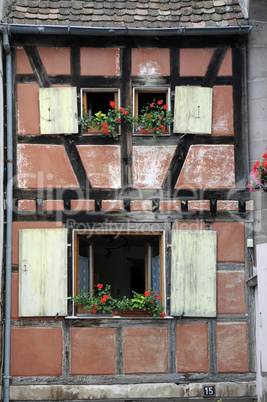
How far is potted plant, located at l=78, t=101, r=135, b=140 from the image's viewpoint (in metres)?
9.04

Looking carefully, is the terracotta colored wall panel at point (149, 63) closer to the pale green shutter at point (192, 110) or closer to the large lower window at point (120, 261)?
the pale green shutter at point (192, 110)

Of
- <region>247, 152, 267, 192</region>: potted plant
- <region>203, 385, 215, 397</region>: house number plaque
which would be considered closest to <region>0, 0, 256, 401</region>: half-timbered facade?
<region>203, 385, 215, 397</region>: house number plaque

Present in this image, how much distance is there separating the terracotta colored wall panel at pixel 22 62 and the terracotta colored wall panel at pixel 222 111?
8.06 ft

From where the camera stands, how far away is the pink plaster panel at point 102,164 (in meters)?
9.11

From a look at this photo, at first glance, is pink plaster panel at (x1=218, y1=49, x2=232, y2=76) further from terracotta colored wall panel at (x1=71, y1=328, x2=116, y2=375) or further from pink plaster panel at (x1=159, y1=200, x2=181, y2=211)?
terracotta colored wall panel at (x1=71, y1=328, x2=116, y2=375)

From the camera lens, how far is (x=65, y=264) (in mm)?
8891

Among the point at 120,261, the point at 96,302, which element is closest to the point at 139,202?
the point at 96,302

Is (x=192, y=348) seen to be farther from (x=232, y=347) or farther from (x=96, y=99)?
(x=96, y=99)

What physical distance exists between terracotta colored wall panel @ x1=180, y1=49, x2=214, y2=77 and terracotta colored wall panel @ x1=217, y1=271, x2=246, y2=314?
8.67 feet

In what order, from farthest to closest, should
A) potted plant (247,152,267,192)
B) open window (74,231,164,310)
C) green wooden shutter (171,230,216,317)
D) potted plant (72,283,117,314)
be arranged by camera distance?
open window (74,231,164,310)
green wooden shutter (171,230,216,317)
potted plant (72,283,117,314)
potted plant (247,152,267,192)

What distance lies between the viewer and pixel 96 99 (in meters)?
9.96

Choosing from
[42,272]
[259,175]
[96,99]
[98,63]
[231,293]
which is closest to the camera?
[259,175]

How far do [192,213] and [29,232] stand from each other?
2.10 meters

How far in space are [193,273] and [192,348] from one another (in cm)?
94
